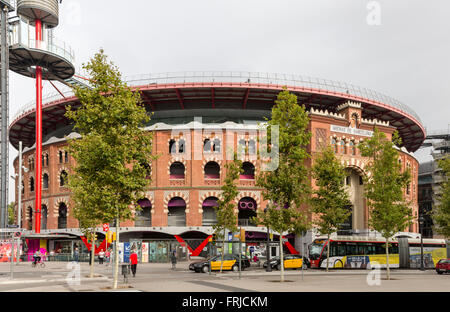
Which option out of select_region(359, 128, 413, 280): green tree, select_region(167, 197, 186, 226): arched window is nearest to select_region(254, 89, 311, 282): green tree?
select_region(359, 128, 413, 280): green tree

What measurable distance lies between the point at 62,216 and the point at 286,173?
41.8m

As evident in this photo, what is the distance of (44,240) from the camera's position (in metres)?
53.7

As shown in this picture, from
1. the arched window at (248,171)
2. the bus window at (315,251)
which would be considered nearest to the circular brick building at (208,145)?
the arched window at (248,171)

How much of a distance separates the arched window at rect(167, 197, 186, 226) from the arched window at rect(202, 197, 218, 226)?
2343 mm

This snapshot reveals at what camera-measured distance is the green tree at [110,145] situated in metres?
19.7

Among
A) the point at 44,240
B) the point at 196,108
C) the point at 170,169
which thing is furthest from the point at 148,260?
the point at 196,108

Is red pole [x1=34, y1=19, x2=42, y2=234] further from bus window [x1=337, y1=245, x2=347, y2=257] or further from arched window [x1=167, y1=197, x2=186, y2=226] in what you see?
bus window [x1=337, y1=245, x2=347, y2=257]

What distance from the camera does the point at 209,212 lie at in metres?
53.0

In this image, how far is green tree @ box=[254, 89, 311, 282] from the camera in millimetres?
25156

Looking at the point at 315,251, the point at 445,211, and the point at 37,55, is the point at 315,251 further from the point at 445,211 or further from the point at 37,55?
the point at 37,55

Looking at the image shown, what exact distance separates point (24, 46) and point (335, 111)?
3752 centimetres

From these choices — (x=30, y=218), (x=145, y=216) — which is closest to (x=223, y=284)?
(x=145, y=216)

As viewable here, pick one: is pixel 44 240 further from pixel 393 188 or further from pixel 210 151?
pixel 393 188

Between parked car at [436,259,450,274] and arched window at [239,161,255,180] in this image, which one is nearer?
parked car at [436,259,450,274]
